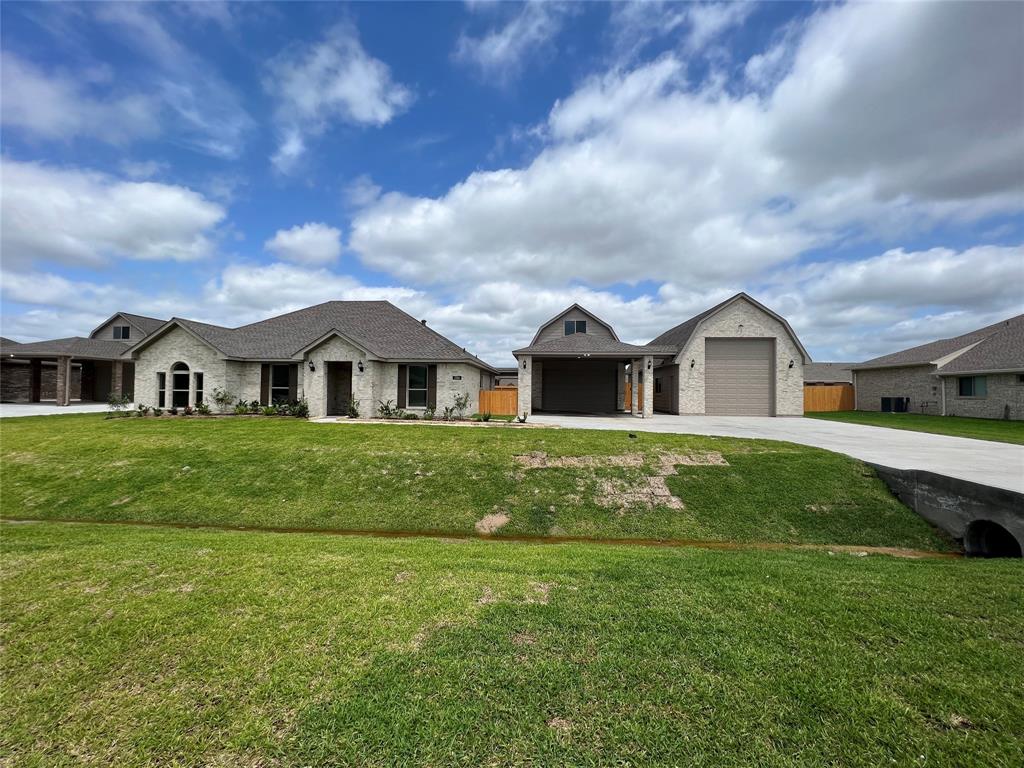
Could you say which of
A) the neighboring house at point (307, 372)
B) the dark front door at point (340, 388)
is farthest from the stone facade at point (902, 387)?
the dark front door at point (340, 388)

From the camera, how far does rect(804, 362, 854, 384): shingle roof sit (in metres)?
42.1

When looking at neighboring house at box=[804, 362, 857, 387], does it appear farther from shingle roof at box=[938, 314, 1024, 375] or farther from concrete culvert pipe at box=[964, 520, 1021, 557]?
concrete culvert pipe at box=[964, 520, 1021, 557]

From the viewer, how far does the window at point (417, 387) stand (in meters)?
20.3

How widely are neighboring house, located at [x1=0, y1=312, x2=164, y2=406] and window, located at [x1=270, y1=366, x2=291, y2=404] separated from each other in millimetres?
13326

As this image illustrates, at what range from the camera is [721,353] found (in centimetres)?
2397

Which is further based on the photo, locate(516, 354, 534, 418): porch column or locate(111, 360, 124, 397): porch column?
locate(111, 360, 124, 397): porch column

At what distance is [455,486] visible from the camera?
415 inches

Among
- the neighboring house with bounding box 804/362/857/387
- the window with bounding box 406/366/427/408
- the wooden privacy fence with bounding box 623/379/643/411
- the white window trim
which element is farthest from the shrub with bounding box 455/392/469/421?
the neighboring house with bounding box 804/362/857/387

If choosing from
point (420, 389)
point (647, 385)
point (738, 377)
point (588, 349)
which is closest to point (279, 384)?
point (420, 389)

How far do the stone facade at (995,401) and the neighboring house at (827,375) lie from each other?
56.7 ft

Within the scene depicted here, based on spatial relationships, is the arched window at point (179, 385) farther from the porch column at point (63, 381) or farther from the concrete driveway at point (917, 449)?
the concrete driveway at point (917, 449)

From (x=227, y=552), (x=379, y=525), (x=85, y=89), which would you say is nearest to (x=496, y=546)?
(x=379, y=525)

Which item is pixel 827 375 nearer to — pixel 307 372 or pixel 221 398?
pixel 307 372

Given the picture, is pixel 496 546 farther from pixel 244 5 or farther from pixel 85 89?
pixel 85 89
